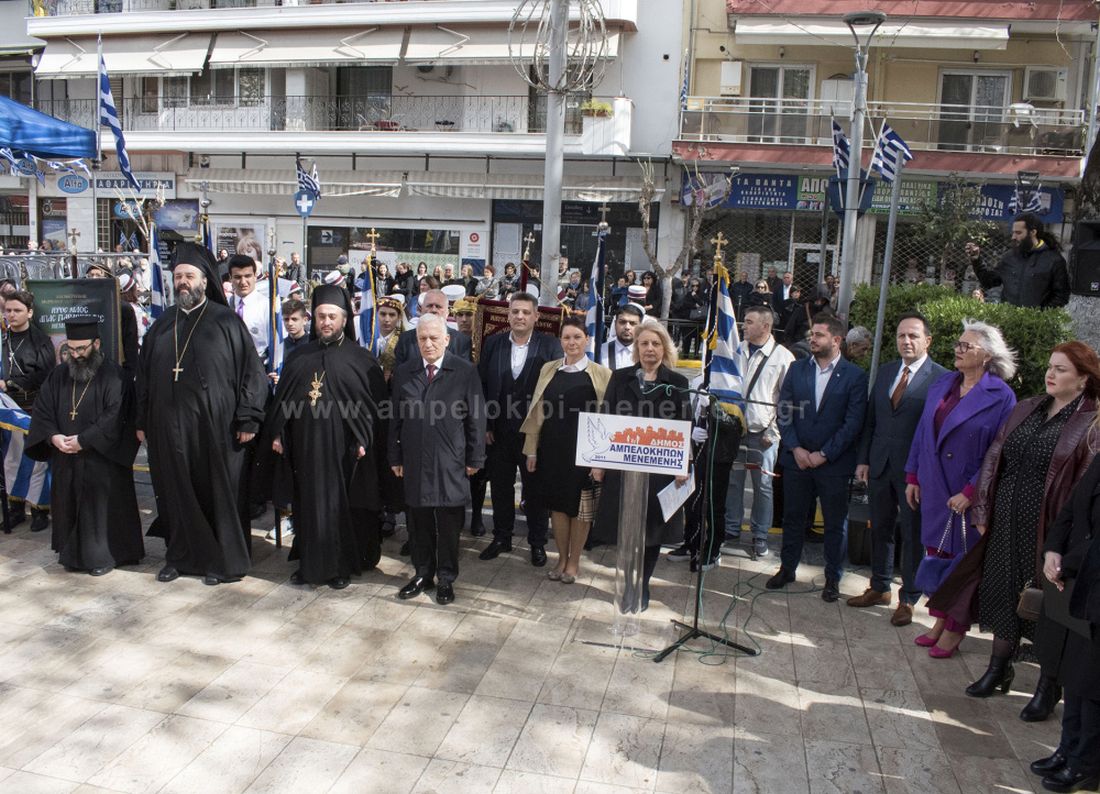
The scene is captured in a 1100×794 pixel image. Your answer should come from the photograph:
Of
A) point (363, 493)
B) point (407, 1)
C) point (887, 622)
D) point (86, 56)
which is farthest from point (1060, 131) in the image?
point (86, 56)

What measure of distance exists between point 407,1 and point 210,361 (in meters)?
20.8

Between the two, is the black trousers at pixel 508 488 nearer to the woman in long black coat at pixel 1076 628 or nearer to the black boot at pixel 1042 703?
the black boot at pixel 1042 703

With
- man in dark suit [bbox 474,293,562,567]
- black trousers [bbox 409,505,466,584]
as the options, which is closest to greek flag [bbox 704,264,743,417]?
man in dark suit [bbox 474,293,562,567]

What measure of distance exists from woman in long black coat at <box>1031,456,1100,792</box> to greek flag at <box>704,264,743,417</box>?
8.55 feet

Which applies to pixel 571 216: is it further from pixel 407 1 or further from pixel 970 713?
pixel 970 713

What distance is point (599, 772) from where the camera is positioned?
13.4 ft

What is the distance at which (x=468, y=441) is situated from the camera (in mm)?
6152

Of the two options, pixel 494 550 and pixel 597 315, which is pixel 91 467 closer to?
pixel 494 550

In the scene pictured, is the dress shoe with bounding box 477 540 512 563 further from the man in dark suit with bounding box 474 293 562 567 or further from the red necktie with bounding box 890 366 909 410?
the red necktie with bounding box 890 366 909 410

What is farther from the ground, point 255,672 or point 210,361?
point 210,361

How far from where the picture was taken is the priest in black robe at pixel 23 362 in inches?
291

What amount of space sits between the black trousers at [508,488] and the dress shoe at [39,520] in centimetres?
361

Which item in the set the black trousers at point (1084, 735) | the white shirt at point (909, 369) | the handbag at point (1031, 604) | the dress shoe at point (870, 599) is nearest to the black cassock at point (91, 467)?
the dress shoe at point (870, 599)

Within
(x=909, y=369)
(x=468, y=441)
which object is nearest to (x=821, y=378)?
(x=909, y=369)
